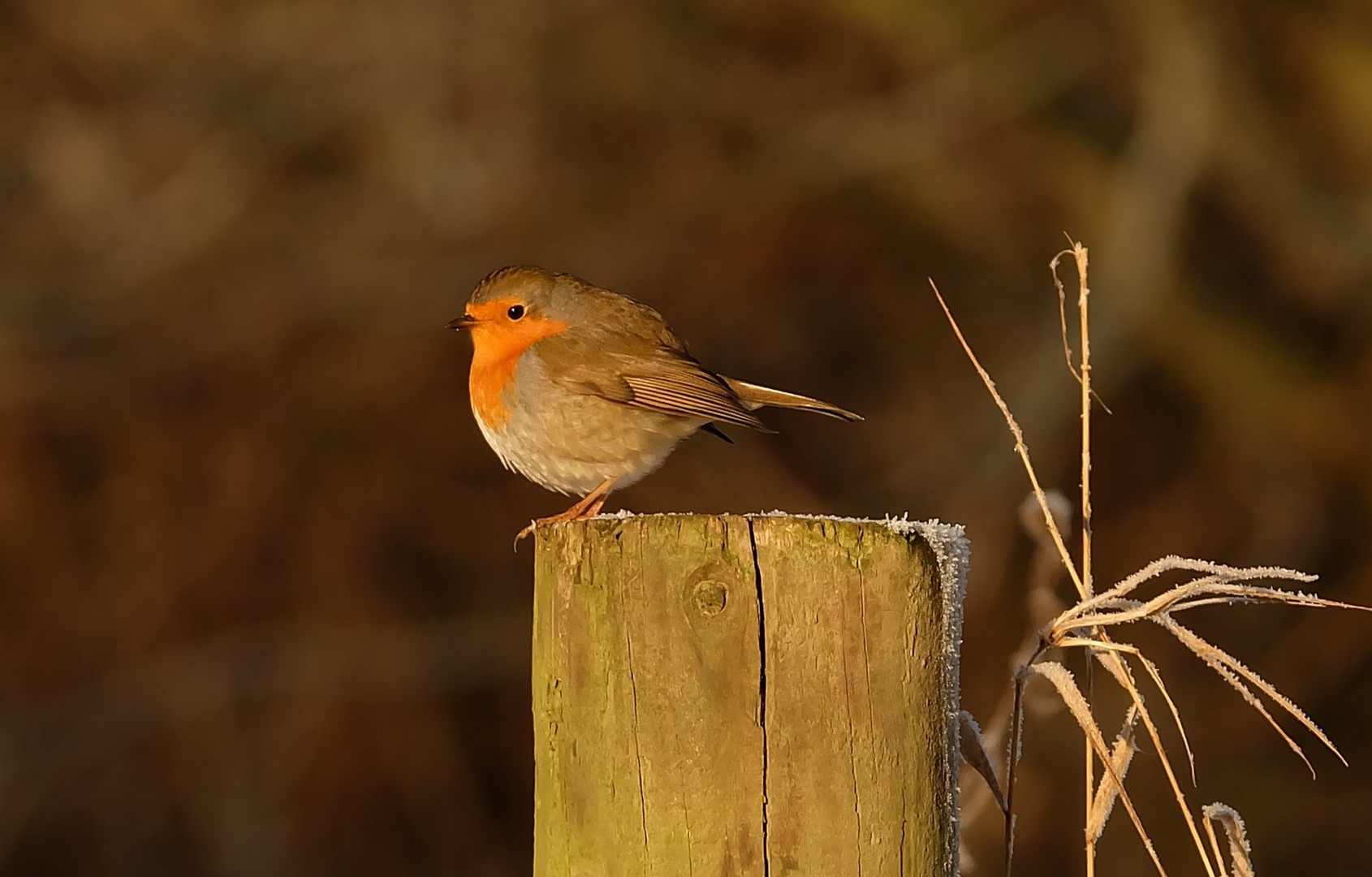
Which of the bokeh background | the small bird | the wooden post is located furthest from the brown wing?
the bokeh background

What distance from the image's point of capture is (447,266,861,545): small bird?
3.96 m

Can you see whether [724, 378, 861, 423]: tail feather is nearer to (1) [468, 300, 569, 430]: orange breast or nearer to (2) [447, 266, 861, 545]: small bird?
(2) [447, 266, 861, 545]: small bird

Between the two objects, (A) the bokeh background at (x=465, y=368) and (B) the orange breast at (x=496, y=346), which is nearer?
(B) the orange breast at (x=496, y=346)

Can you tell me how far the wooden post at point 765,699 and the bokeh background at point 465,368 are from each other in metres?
5.84

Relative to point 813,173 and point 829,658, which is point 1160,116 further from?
point 829,658

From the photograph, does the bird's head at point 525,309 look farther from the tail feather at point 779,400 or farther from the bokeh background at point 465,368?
the bokeh background at point 465,368

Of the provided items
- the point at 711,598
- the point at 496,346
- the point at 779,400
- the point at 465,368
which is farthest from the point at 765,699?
the point at 465,368

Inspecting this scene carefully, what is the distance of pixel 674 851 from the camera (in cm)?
220

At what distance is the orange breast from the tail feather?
1.40 ft

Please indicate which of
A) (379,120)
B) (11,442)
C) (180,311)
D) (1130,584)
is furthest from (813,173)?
(1130,584)

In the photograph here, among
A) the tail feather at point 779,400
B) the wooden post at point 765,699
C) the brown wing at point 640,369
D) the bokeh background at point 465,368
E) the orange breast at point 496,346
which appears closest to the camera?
the wooden post at point 765,699

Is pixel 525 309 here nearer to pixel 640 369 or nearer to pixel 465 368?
pixel 640 369

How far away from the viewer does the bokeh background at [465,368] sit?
8.18 m

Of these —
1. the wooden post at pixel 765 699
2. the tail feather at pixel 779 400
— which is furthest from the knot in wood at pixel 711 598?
the tail feather at pixel 779 400
